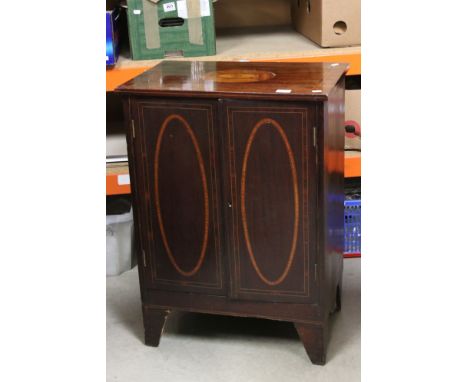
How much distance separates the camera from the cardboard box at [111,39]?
9.13 feet

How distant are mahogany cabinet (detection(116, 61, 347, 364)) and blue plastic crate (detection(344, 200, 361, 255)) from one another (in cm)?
60

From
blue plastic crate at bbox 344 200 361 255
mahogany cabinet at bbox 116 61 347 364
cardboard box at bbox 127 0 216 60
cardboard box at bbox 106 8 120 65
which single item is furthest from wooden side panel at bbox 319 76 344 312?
cardboard box at bbox 106 8 120 65

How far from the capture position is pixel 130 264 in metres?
3.08

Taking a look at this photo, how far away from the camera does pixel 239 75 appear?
2342 millimetres

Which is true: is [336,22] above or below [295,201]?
above

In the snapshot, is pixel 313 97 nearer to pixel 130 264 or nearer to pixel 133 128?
pixel 133 128

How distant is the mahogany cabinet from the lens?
2.12m

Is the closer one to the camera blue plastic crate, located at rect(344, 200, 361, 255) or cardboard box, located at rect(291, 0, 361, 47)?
cardboard box, located at rect(291, 0, 361, 47)

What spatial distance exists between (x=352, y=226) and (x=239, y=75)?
102 cm

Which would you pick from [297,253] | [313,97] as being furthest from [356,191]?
[313,97]

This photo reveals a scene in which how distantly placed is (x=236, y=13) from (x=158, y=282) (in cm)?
163

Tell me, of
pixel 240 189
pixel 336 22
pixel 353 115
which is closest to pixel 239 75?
pixel 240 189

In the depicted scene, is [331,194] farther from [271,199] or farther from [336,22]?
[336,22]

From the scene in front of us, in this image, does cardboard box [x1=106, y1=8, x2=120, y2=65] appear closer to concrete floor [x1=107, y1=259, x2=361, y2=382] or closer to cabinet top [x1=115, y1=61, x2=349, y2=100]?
cabinet top [x1=115, y1=61, x2=349, y2=100]
